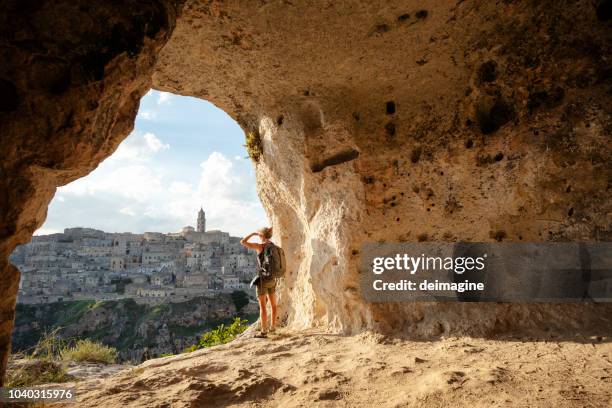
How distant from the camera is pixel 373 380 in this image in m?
3.29

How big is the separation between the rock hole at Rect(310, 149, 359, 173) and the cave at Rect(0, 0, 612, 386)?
0.06ft

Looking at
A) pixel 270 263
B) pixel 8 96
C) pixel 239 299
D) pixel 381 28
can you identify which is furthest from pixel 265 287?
pixel 239 299

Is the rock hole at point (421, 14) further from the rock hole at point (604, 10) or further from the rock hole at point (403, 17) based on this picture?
the rock hole at point (604, 10)

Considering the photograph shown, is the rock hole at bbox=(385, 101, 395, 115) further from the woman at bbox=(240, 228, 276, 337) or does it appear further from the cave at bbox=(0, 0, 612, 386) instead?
the woman at bbox=(240, 228, 276, 337)

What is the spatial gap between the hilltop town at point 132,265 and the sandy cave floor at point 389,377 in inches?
2280

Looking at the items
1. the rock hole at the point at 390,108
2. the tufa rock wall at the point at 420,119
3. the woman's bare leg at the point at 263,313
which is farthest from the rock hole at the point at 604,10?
the woman's bare leg at the point at 263,313

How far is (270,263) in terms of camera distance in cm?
548

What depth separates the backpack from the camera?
549 cm

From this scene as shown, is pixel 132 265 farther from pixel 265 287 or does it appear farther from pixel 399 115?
pixel 399 115

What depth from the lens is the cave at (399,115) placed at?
4.02 metres

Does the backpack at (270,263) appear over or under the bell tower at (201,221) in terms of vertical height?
under

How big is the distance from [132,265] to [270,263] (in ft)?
301

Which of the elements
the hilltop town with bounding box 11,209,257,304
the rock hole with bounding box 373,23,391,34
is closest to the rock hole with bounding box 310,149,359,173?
the rock hole with bounding box 373,23,391,34

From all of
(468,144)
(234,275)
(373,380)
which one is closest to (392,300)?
(373,380)
